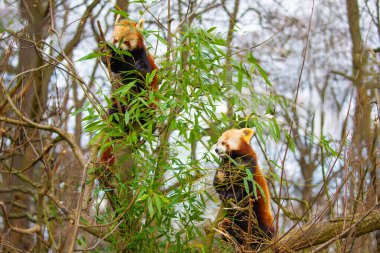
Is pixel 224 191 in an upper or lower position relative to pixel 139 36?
lower

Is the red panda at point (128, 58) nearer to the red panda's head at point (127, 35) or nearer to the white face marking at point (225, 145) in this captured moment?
the red panda's head at point (127, 35)

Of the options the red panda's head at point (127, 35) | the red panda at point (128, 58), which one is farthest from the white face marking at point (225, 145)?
the red panda's head at point (127, 35)

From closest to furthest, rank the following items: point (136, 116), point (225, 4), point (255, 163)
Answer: point (136, 116), point (255, 163), point (225, 4)

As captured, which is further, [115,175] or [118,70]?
[118,70]

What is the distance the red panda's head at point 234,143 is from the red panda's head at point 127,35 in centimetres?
106

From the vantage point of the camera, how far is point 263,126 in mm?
3711

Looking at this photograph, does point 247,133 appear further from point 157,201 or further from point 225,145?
point 157,201

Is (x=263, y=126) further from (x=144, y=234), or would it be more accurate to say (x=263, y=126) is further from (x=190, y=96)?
(x=144, y=234)

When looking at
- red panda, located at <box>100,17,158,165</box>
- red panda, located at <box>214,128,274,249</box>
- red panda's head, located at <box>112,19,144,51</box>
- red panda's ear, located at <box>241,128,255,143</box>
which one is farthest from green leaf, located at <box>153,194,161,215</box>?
red panda's head, located at <box>112,19,144,51</box>

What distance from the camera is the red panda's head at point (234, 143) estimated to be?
12.9 feet


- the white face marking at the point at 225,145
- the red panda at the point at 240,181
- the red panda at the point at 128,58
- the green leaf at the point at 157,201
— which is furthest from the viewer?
the red panda at the point at 128,58

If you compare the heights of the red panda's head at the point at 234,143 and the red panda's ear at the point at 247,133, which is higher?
the red panda's ear at the point at 247,133

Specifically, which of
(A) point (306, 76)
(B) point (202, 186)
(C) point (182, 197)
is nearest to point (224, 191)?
(B) point (202, 186)

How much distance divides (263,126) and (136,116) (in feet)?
2.90
